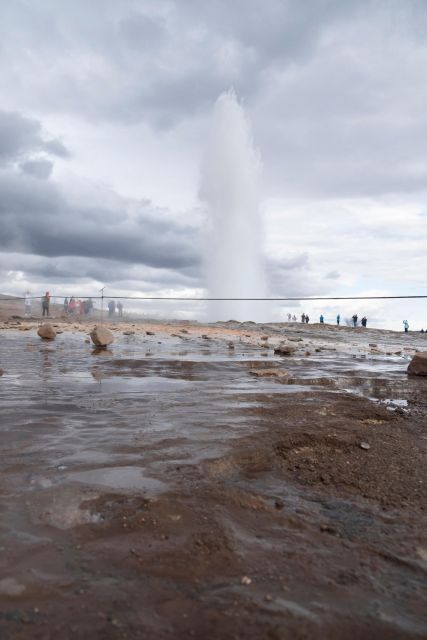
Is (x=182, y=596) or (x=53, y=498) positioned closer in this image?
(x=182, y=596)

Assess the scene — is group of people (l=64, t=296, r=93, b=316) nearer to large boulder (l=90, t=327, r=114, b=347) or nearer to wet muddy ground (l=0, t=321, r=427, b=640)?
large boulder (l=90, t=327, r=114, b=347)

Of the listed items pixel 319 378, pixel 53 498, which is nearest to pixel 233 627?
pixel 53 498

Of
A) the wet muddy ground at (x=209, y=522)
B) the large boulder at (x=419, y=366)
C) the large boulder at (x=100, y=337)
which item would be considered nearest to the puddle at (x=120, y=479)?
the wet muddy ground at (x=209, y=522)

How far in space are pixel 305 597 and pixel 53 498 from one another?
1336 mm

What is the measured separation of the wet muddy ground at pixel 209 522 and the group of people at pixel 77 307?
108 feet

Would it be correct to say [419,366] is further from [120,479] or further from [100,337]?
[100,337]

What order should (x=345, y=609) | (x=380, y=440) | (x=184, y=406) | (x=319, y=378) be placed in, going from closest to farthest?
(x=345, y=609)
(x=380, y=440)
(x=184, y=406)
(x=319, y=378)

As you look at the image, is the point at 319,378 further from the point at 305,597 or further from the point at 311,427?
the point at 305,597

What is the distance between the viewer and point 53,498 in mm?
2334

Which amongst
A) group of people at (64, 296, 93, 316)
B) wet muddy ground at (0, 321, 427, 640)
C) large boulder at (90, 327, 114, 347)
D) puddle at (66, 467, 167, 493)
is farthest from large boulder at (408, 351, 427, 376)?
group of people at (64, 296, 93, 316)

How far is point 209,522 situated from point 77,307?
38114 millimetres

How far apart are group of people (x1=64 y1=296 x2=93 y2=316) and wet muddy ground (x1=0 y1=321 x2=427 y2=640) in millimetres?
32877

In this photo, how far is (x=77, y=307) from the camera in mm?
38500

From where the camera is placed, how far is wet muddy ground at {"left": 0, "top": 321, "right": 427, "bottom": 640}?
1.50 m
